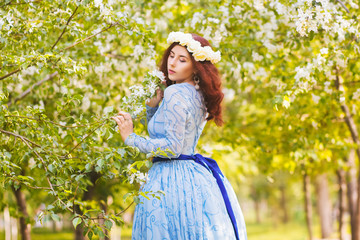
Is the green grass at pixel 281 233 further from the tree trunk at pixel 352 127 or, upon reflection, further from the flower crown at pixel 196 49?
the flower crown at pixel 196 49

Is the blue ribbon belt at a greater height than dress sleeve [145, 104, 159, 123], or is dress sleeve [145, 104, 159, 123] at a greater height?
dress sleeve [145, 104, 159, 123]

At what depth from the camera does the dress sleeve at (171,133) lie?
2.60 meters

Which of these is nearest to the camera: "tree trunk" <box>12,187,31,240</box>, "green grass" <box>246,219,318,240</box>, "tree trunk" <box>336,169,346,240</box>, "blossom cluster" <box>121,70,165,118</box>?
"blossom cluster" <box>121,70,165,118</box>

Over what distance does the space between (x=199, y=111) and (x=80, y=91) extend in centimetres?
198

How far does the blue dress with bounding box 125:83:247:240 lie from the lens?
254 cm

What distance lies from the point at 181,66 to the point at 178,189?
843 mm

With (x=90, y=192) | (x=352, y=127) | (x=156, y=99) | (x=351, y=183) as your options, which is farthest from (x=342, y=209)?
(x=156, y=99)

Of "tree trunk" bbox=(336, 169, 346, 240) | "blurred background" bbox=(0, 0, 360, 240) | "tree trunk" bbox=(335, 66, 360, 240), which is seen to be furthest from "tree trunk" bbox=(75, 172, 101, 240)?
"tree trunk" bbox=(336, 169, 346, 240)

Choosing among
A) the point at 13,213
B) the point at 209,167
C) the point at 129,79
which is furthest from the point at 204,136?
the point at 209,167

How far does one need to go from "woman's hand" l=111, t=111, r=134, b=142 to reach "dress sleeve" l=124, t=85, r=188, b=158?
2.3 inches

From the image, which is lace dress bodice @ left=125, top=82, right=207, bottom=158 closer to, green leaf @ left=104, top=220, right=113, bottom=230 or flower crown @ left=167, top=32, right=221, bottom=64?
flower crown @ left=167, top=32, right=221, bottom=64

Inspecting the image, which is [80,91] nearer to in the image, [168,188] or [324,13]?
A: [168,188]

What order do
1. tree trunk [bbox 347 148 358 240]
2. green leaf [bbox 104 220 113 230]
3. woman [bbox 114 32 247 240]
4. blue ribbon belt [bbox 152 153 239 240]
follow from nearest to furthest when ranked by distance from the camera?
1. green leaf [bbox 104 220 113 230]
2. woman [bbox 114 32 247 240]
3. blue ribbon belt [bbox 152 153 239 240]
4. tree trunk [bbox 347 148 358 240]

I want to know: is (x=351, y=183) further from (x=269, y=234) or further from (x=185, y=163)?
(x=269, y=234)
